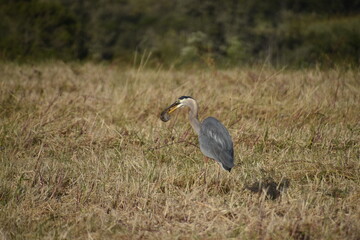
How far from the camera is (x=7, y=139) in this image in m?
4.66

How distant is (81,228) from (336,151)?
99.6 inches

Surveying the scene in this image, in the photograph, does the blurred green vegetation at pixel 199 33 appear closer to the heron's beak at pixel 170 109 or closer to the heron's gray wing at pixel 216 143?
the heron's beak at pixel 170 109

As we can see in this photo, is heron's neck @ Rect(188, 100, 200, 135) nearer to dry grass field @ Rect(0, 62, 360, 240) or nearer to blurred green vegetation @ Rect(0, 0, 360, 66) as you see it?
dry grass field @ Rect(0, 62, 360, 240)

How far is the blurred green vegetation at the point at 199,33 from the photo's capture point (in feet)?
36.4

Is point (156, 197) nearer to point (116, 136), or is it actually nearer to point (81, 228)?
point (81, 228)

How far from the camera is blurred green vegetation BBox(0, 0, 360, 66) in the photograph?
1109 centimetres

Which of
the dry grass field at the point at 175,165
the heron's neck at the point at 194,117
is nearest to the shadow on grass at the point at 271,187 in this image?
the dry grass field at the point at 175,165

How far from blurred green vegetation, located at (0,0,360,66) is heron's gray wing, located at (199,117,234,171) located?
398 cm

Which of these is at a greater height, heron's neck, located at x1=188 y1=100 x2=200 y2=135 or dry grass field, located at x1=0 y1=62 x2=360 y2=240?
heron's neck, located at x1=188 y1=100 x2=200 y2=135

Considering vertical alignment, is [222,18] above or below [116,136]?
below

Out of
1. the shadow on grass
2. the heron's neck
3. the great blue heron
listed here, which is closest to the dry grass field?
the shadow on grass

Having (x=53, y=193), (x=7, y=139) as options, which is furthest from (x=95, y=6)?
(x=53, y=193)

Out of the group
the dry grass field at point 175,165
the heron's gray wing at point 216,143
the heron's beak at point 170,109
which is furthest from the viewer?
the heron's beak at point 170,109

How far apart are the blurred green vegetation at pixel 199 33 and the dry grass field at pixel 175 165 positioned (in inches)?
71.2
